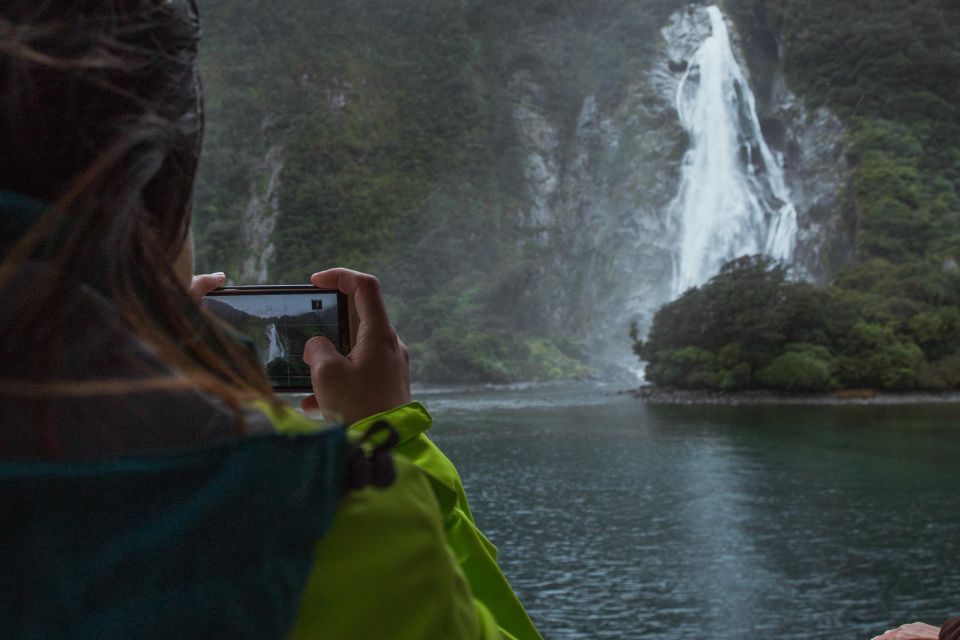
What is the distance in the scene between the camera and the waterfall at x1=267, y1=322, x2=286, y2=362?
620mm

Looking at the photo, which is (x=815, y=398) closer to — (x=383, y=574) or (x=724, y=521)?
(x=724, y=521)

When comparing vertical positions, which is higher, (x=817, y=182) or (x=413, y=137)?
(x=413, y=137)

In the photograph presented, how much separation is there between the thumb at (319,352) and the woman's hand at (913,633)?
0.78 meters

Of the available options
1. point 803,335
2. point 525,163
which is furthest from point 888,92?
point 525,163

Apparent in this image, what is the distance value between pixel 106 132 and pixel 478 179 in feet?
171

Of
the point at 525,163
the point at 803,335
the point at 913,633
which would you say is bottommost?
the point at 913,633

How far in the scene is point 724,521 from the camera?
39.7 ft

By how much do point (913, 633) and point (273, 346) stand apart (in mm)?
792

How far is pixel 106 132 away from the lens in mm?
322

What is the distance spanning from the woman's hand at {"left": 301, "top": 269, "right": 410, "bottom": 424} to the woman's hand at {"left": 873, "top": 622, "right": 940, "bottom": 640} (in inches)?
30.1

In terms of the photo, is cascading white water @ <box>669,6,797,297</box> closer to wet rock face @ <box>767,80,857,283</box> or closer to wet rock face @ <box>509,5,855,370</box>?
wet rock face @ <box>767,80,857,283</box>

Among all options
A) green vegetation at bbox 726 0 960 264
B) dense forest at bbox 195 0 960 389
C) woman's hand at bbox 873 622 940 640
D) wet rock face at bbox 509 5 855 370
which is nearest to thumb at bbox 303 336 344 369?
woman's hand at bbox 873 622 940 640

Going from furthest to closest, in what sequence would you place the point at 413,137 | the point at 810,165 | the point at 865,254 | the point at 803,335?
the point at 413,137 < the point at 810,165 < the point at 865,254 < the point at 803,335

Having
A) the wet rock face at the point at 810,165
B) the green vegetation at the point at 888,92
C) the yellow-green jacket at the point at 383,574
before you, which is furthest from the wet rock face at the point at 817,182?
the yellow-green jacket at the point at 383,574
